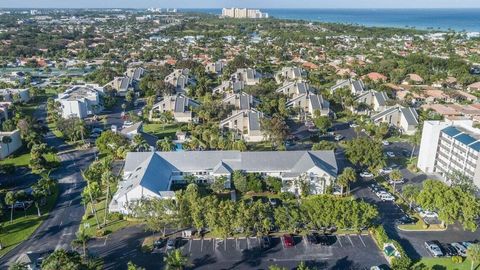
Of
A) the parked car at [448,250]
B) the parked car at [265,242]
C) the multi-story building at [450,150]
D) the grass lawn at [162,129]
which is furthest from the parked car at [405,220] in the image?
the grass lawn at [162,129]

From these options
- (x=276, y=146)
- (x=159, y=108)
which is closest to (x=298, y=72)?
(x=159, y=108)

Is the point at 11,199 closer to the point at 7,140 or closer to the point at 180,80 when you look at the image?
the point at 7,140

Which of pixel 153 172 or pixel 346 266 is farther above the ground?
pixel 153 172

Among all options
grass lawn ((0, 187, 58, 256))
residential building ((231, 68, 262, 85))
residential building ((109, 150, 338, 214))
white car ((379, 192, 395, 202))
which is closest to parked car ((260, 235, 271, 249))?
residential building ((109, 150, 338, 214))

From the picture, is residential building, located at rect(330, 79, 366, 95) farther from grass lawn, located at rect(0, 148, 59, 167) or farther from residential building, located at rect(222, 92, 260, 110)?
grass lawn, located at rect(0, 148, 59, 167)

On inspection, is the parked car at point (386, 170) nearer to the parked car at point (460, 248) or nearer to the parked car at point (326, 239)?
the parked car at point (460, 248)

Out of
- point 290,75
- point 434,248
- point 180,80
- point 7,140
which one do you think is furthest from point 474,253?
point 290,75

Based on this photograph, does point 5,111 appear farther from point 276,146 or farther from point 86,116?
point 276,146
